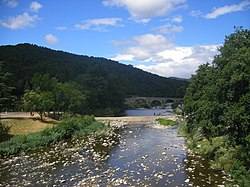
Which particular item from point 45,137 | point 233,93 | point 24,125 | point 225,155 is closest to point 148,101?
point 24,125

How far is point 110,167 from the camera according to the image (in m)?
22.4

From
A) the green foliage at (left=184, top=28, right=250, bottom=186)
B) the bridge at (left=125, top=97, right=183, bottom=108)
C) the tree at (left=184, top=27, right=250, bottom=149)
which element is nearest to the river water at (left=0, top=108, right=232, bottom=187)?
the green foliage at (left=184, top=28, right=250, bottom=186)

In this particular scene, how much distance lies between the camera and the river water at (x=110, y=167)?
18.6m

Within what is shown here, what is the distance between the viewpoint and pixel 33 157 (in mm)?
26672

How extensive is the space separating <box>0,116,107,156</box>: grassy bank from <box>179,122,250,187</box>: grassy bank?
17.1 metres

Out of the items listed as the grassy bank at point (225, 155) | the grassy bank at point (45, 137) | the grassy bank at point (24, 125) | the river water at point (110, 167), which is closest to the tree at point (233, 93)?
the grassy bank at point (225, 155)

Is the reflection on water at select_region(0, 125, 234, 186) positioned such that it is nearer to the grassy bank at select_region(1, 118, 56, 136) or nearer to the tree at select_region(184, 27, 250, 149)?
the tree at select_region(184, 27, 250, 149)

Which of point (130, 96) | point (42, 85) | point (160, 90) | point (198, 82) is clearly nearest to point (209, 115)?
point (198, 82)

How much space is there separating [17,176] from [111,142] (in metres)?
15.2

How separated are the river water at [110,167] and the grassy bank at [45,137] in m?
1.78

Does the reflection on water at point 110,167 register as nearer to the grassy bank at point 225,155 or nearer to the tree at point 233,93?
the grassy bank at point 225,155

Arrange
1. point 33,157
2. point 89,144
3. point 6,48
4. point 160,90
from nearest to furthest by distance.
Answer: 1. point 33,157
2. point 89,144
3. point 6,48
4. point 160,90

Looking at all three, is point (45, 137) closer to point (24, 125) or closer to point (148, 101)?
point (24, 125)

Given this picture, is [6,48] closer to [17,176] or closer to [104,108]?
[104,108]
